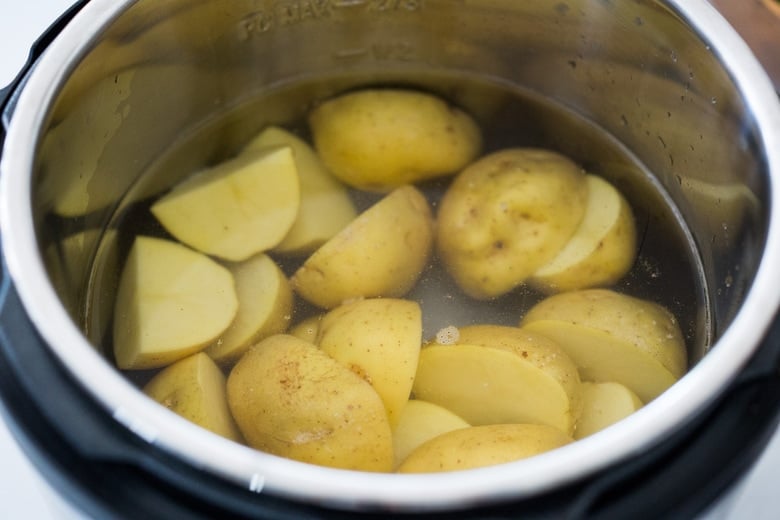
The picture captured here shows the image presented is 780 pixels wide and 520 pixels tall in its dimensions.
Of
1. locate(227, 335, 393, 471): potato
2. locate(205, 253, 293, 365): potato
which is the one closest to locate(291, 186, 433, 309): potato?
locate(205, 253, 293, 365): potato

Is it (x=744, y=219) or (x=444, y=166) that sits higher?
(x=744, y=219)

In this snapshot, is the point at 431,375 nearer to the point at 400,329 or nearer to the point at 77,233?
the point at 400,329

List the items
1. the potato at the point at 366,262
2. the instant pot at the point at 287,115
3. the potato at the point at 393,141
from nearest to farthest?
1. the instant pot at the point at 287,115
2. the potato at the point at 366,262
3. the potato at the point at 393,141

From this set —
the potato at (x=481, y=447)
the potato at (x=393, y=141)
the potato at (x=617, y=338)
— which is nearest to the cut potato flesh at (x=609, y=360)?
the potato at (x=617, y=338)

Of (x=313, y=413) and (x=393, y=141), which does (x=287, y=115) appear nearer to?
(x=393, y=141)

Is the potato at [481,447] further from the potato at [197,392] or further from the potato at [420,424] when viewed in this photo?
the potato at [197,392]

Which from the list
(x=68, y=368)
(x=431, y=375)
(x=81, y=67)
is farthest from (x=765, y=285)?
(x=81, y=67)
